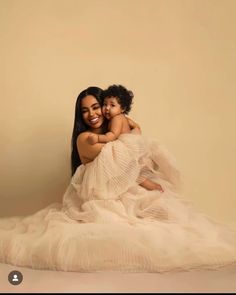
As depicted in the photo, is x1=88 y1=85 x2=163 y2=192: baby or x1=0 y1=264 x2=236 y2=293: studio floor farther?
x1=88 y1=85 x2=163 y2=192: baby

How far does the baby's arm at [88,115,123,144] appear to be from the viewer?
3.77 ft

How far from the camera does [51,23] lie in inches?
67.4

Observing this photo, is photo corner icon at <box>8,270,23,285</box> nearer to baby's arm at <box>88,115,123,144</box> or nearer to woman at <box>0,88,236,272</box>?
woman at <box>0,88,236,272</box>

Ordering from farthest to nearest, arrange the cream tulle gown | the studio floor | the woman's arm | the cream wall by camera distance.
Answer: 1. the cream wall
2. the woman's arm
3. the cream tulle gown
4. the studio floor

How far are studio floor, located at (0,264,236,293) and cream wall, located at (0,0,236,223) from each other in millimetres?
832

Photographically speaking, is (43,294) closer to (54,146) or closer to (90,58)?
(54,146)

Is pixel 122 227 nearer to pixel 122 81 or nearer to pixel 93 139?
pixel 93 139

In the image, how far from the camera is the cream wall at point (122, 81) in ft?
5.42

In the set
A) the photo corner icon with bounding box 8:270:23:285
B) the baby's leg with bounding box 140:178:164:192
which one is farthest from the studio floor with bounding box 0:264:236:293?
the baby's leg with bounding box 140:178:164:192

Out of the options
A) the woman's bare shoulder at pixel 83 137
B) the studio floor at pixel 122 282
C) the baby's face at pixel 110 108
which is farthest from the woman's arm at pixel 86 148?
the studio floor at pixel 122 282

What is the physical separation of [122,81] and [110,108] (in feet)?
1.79

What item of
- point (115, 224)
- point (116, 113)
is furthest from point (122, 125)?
point (115, 224)

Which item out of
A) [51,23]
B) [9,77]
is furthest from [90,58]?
[9,77]

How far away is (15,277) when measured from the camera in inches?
32.2
